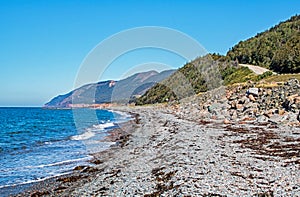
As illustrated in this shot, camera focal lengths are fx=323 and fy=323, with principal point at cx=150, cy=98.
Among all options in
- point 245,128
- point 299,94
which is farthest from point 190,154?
point 299,94

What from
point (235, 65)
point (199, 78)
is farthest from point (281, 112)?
point (199, 78)

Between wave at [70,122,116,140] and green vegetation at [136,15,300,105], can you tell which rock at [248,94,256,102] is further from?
green vegetation at [136,15,300,105]

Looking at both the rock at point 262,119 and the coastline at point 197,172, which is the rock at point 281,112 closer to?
the rock at point 262,119

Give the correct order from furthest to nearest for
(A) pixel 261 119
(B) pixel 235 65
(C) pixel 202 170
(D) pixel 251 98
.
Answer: (B) pixel 235 65 < (D) pixel 251 98 < (A) pixel 261 119 < (C) pixel 202 170

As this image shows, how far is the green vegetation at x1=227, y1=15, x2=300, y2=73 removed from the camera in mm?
67006

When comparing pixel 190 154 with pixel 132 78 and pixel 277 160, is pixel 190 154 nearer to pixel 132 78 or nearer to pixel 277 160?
pixel 277 160

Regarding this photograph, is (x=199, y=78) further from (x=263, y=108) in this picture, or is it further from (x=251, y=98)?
(x=263, y=108)

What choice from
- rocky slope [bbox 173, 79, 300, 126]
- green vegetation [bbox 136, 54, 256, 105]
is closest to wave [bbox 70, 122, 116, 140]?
rocky slope [bbox 173, 79, 300, 126]

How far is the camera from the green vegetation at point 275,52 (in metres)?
67.0

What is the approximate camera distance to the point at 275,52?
89.4 metres

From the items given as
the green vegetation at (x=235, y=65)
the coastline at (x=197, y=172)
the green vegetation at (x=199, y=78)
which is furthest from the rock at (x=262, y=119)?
the green vegetation at (x=199, y=78)

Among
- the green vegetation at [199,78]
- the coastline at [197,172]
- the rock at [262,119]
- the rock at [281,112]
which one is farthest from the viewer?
the green vegetation at [199,78]

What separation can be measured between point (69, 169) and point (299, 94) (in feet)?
91.3

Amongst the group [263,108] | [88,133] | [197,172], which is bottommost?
[88,133]
